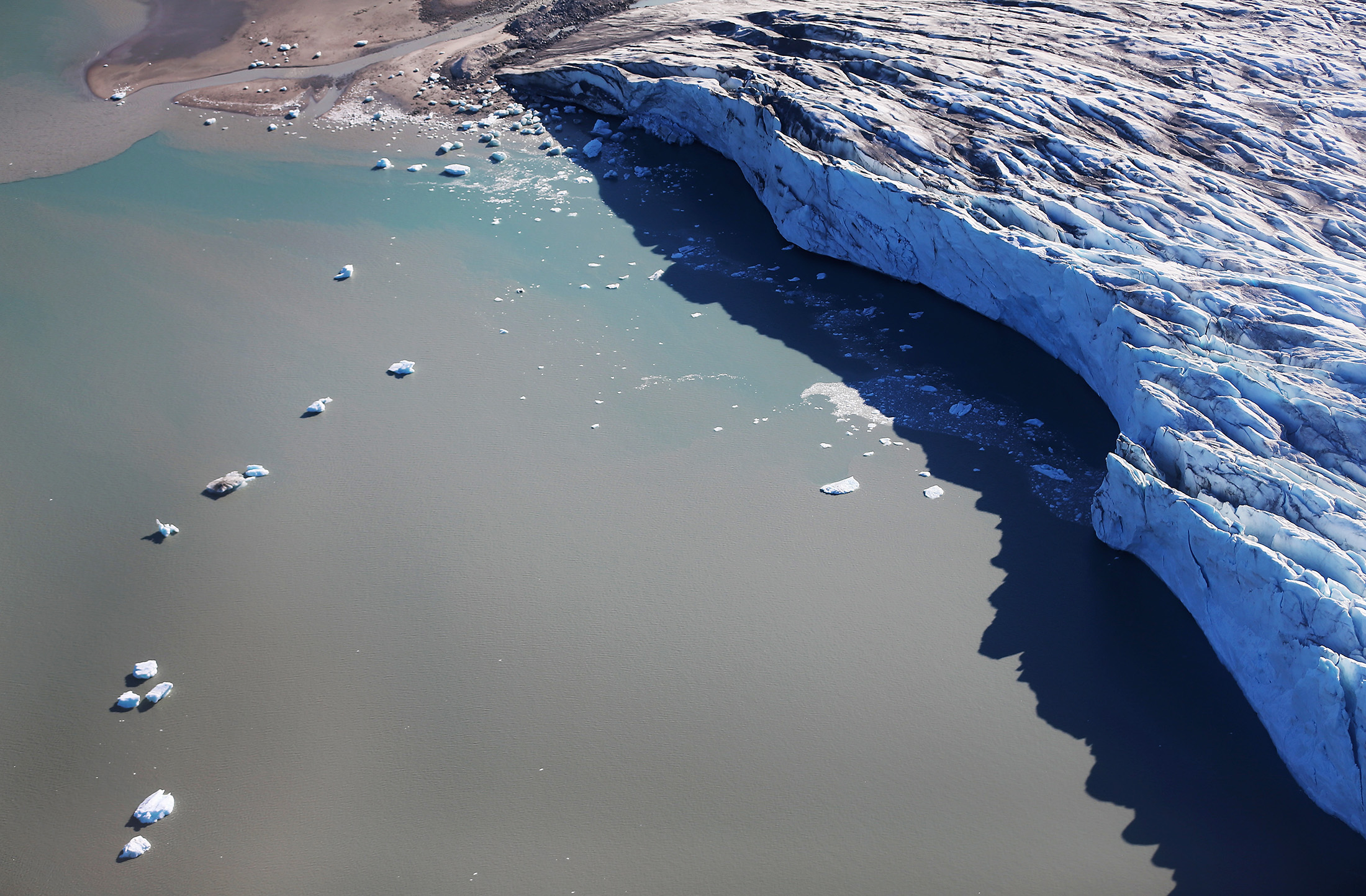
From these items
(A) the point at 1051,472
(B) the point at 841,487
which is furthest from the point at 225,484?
(A) the point at 1051,472

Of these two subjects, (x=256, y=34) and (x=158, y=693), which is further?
(x=256, y=34)

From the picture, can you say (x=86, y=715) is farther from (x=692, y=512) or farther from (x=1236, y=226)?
(x=1236, y=226)

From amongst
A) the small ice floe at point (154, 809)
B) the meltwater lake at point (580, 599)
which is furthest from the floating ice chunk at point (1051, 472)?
the small ice floe at point (154, 809)

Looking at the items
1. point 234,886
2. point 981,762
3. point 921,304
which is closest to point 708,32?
point 921,304

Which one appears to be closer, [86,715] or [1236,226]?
[86,715]

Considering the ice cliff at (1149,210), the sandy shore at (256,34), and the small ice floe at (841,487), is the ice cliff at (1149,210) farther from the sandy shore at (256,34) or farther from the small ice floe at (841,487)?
the sandy shore at (256,34)

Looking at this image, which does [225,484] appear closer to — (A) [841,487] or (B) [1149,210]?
(A) [841,487]

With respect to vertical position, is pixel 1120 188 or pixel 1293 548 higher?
pixel 1120 188
